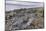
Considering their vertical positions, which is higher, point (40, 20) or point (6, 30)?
point (40, 20)

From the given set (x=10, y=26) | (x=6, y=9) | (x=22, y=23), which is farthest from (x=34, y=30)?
(x=6, y=9)

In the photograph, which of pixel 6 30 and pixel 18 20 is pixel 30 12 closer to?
pixel 18 20

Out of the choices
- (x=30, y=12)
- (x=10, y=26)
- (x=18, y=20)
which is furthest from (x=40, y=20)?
(x=10, y=26)

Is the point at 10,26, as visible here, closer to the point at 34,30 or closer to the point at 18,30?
the point at 18,30

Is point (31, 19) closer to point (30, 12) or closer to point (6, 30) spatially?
point (30, 12)

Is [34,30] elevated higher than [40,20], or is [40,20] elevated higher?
[40,20]

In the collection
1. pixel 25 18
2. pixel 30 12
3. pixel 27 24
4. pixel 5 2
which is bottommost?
pixel 27 24

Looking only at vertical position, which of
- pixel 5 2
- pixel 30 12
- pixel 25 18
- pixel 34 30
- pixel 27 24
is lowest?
pixel 34 30

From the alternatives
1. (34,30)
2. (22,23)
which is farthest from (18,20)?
(34,30)
